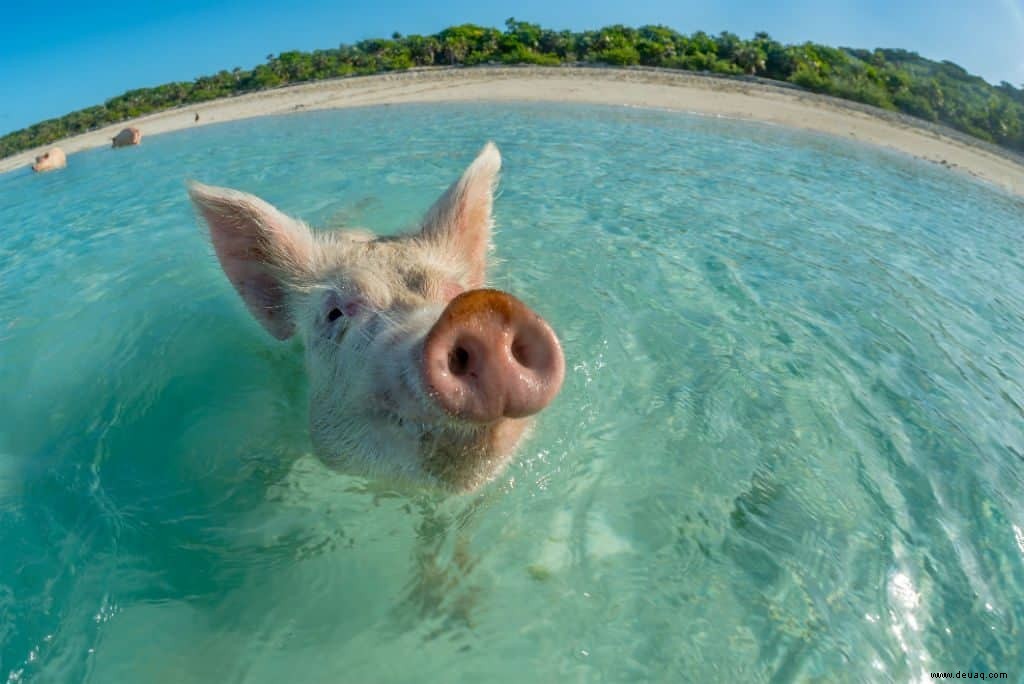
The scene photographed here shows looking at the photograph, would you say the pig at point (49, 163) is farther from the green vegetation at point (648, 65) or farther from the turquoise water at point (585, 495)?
the green vegetation at point (648, 65)

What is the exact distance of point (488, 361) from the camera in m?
1.76

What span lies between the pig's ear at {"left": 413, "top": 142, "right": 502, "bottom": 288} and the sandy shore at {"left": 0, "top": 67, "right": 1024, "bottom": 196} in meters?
17.6

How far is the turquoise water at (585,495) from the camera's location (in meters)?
2.53

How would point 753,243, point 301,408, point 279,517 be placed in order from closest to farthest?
point 279,517 < point 301,408 < point 753,243

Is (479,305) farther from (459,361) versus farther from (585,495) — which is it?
(585,495)

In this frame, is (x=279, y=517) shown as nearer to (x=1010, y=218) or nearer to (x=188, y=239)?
(x=188, y=239)

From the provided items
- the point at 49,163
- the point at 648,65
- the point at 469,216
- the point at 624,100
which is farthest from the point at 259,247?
the point at 648,65

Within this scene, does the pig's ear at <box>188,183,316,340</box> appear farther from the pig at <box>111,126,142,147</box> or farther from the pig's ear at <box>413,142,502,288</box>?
the pig at <box>111,126,142,147</box>

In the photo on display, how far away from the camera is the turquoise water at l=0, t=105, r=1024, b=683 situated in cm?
253

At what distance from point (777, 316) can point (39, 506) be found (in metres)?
5.63

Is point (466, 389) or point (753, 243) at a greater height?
point (466, 389)

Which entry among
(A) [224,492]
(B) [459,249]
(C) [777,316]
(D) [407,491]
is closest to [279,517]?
(A) [224,492]

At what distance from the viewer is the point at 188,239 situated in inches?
316

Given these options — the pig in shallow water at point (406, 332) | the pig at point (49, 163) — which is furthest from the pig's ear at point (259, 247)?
the pig at point (49, 163)
